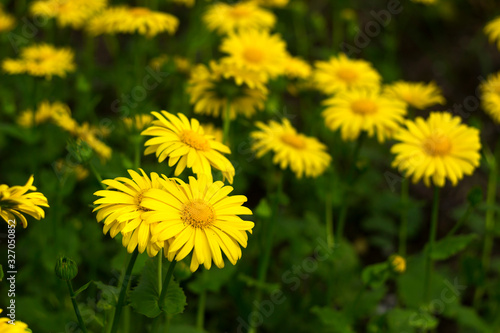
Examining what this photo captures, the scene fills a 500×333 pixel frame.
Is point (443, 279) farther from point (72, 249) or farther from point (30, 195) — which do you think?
point (30, 195)

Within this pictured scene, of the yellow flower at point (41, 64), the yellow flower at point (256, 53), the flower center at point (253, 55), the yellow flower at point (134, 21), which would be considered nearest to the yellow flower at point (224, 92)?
the yellow flower at point (256, 53)

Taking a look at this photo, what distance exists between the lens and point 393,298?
10.9 feet

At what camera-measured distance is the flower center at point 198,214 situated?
1.48 metres

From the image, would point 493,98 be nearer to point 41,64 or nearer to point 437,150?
point 437,150

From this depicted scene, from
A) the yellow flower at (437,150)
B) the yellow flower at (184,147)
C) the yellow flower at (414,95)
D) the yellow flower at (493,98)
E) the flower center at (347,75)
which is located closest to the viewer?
the yellow flower at (184,147)

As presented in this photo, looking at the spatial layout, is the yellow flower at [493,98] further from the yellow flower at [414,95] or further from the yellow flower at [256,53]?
the yellow flower at [256,53]

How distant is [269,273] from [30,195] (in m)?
1.99

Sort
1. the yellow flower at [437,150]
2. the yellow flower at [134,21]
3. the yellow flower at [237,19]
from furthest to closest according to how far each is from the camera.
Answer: the yellow flower at [237,19], the yellow flower at [134,21], the yellow flower at [437,150]

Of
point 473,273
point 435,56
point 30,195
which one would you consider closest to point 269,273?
point 473,273

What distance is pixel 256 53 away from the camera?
9.47 feet

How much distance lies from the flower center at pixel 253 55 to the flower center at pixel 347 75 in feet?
1.71

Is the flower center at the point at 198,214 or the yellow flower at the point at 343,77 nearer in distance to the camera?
the flower center at the point at 198,214

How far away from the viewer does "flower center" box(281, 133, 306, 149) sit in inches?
101

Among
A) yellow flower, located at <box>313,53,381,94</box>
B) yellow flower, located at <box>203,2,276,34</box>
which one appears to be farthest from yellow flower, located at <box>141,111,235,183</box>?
yellow flower, located at <box>203,2,276,34</box>
